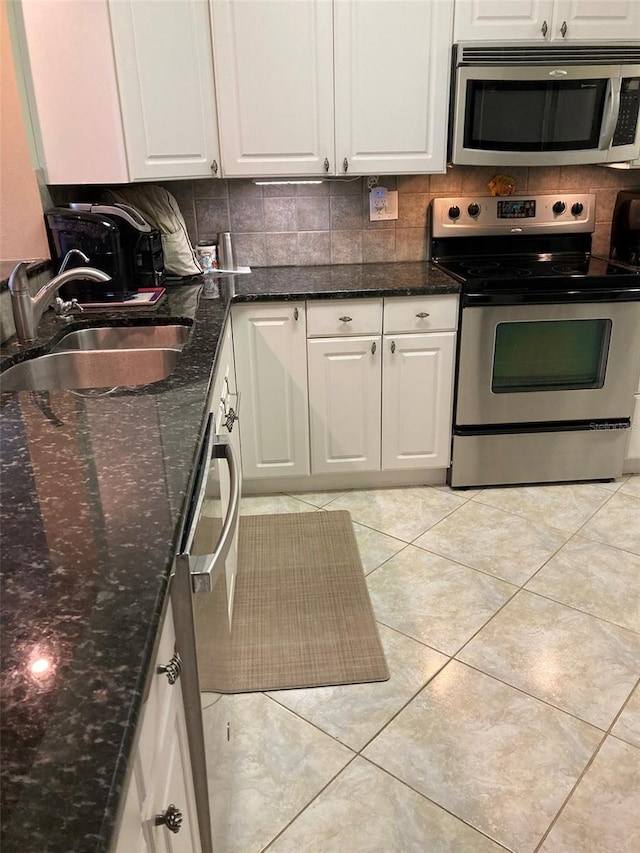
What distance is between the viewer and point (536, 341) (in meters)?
2.73

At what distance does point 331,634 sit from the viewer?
2.06 m

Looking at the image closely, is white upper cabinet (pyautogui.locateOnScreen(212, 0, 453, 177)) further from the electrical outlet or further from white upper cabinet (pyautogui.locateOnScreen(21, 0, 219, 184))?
the electrical outlet

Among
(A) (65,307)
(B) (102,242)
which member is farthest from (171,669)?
(B) (102,242)

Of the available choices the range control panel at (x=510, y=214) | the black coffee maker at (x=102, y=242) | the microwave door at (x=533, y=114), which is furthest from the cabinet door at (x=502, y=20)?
the black coffee maker at (x=102, y=242)

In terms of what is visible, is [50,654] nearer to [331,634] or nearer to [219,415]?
[219,415]

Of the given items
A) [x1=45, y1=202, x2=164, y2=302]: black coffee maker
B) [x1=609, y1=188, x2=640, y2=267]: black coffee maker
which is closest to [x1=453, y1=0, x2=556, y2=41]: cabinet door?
[x1=609, y1=188, x2=640, y2=267]: black coffee maker

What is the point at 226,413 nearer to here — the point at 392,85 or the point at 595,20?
the point at 392,85

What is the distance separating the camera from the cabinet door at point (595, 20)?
8.32 feet

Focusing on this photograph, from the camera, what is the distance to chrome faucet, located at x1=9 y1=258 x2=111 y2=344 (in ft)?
5.89

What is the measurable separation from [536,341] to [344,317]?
0.80 metres

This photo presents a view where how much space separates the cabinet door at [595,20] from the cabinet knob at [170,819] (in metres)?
2.84

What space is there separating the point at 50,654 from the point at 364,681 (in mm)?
1357

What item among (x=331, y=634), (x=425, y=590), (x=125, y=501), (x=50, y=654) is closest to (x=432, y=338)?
(x=425, y=590)

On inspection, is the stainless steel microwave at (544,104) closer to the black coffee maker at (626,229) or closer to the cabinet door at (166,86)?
the black coffee maker at (626,229)
